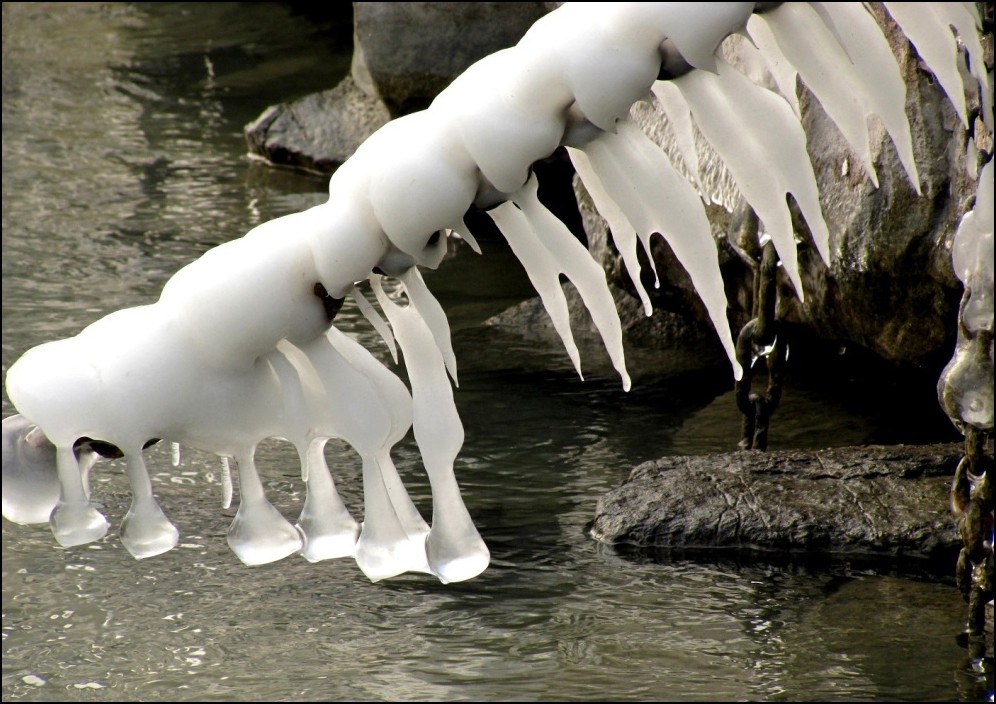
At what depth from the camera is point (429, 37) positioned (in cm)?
528

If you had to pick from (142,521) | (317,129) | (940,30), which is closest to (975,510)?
(940,30)

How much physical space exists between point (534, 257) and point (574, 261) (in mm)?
31

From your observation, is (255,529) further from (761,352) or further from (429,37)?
(429,37)

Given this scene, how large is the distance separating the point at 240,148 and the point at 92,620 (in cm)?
390

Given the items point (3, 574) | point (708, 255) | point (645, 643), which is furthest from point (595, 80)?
point (3, 574)

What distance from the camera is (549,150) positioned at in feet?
3.13

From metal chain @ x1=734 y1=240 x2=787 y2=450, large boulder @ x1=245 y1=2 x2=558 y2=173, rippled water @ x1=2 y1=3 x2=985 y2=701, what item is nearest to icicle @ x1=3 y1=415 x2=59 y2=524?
rippled water @ x1=2 y1=3 x2=985 y2=701

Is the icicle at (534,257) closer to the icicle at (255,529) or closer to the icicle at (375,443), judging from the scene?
the icicle at (375,443)

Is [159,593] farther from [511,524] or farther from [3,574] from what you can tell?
[511,524]

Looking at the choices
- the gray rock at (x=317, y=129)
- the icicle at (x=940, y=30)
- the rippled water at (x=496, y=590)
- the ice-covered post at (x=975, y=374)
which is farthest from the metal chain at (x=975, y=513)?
the gray rock at (x=317, y=129)

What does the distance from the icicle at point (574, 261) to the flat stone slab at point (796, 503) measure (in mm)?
1610

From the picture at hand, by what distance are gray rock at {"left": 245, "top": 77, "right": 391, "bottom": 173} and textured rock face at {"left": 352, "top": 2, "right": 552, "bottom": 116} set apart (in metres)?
0.32

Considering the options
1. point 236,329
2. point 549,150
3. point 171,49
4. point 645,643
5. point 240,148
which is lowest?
point 645,643

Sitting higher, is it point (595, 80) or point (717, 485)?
point (595, 80)
